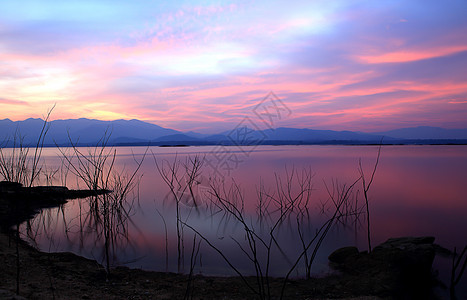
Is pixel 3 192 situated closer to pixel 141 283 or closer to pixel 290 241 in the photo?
pixel 141 283

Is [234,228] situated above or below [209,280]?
below

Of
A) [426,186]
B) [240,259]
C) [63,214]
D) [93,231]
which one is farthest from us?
[426,186]

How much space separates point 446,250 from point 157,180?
16.5m

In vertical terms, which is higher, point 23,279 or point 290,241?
point 23,279

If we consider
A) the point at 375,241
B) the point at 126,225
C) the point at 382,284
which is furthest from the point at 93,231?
the point at 375,241

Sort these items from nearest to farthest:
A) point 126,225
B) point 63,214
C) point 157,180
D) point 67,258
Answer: point 67,258, point 126,225, point 63,214, point 157,180

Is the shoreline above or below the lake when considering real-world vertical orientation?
above

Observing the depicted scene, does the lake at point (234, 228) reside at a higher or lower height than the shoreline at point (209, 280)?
lower

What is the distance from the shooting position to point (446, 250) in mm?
6754

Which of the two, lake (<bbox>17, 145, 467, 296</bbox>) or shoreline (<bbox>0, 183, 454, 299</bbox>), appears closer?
shoreline (<bbox>0, 183, 454, 299</bbox>)

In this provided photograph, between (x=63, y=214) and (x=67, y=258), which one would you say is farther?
(x=63, y=214)

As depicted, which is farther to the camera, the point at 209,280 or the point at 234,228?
the point at 234,228

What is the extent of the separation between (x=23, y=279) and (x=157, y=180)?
15.4 metres

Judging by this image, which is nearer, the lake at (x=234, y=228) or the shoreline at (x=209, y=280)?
the shoreline at (x=209, y=280)
